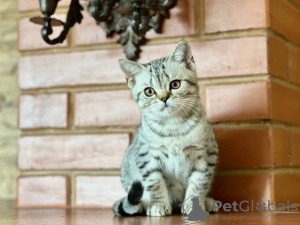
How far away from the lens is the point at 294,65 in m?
1.58

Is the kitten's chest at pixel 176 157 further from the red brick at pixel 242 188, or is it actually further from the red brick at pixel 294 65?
the red brick at pixel 294 65

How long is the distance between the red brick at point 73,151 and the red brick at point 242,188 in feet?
1.09

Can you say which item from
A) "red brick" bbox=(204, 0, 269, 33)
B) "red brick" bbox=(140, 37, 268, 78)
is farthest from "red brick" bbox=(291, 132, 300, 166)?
"red brick" bbox=(204, 0, 269, 33)

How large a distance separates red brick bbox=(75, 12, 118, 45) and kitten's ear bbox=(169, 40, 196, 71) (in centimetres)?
37

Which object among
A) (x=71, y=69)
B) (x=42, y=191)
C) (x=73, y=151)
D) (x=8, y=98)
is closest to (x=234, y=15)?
(x=71, y=69)

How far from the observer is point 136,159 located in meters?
1.31

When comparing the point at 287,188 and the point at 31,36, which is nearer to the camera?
the point at 287,188

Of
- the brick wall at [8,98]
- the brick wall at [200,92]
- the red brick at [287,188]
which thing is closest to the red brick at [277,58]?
the brick wall at [200,92]

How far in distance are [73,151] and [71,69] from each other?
0.93 ft

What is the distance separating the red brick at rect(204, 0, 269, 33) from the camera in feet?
4.66

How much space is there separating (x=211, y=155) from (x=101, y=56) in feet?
1.86

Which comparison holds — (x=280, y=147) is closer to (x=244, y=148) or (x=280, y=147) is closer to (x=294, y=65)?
(x=244, y=148)

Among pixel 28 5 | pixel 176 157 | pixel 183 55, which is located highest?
pixel 28 5

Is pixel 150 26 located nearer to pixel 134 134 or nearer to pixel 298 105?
pixel 134 134
